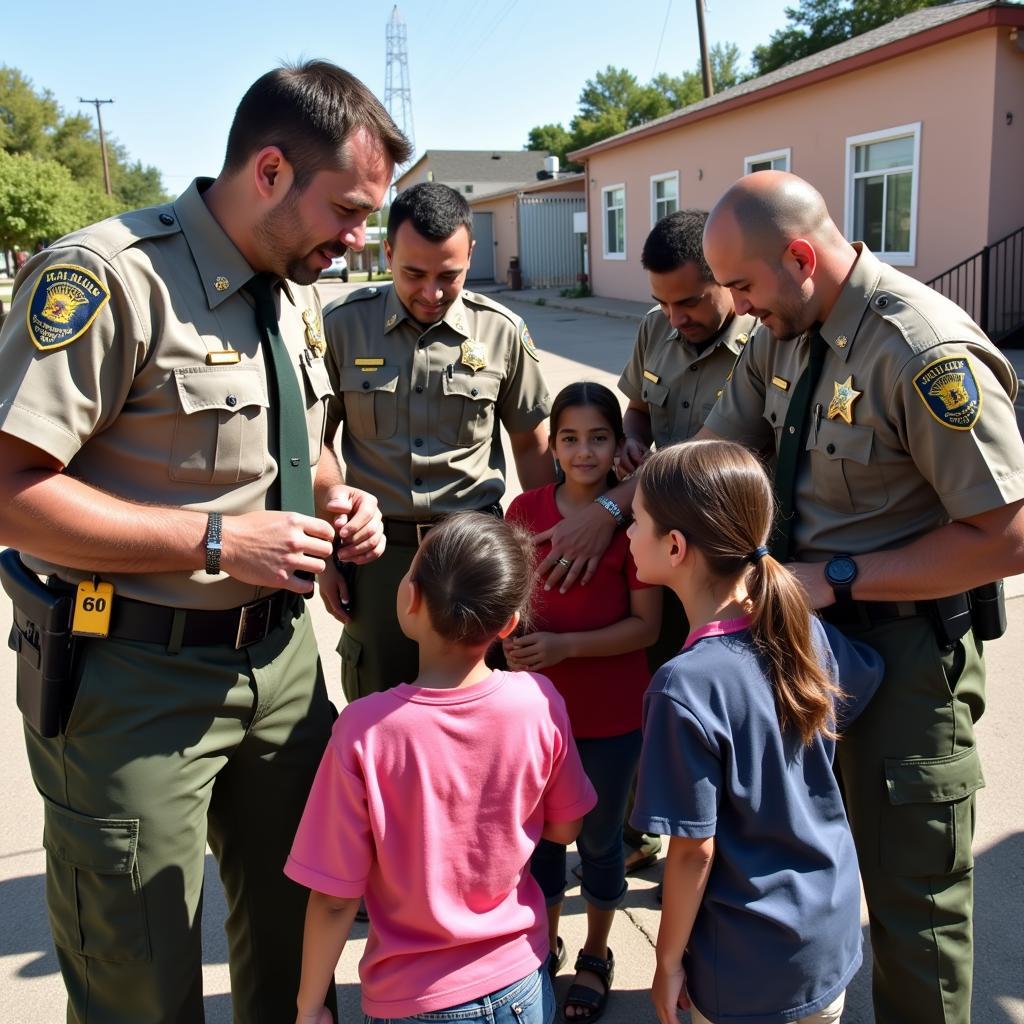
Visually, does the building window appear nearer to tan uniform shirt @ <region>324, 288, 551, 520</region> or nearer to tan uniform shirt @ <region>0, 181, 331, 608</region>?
tan uniform shirt @ <region>324, 288, 551, 520</region>

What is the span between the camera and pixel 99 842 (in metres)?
1.84

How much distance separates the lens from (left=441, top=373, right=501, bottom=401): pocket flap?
3078mm

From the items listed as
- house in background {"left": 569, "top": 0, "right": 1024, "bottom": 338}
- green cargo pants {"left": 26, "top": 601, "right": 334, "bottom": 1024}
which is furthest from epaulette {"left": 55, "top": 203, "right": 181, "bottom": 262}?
house in background {"left": 569, "top": 0, "right": 1024, "bottom": 338}

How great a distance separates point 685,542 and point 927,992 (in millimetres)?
1221

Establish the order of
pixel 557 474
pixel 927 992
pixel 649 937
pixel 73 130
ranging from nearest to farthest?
pixel 927 992, pixel 649 937, pixel 557 474, pixel 73 130

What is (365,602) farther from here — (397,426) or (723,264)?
(723,264)

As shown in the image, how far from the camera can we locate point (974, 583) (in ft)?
6.55

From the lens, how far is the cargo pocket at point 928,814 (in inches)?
82.2

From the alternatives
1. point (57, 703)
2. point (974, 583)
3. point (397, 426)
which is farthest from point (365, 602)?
point (974, 583)

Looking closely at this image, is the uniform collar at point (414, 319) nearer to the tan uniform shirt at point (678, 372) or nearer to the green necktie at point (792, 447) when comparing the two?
the tan uniform shirt at point (678, 372)

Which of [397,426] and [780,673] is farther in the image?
[397,426]

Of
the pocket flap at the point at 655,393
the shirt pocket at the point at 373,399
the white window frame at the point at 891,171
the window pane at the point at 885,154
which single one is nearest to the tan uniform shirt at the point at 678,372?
the pocket flap at the point at 655,393

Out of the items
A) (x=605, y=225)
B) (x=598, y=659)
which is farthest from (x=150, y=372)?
(x=605, y=225)

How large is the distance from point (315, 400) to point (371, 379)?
78 cm
